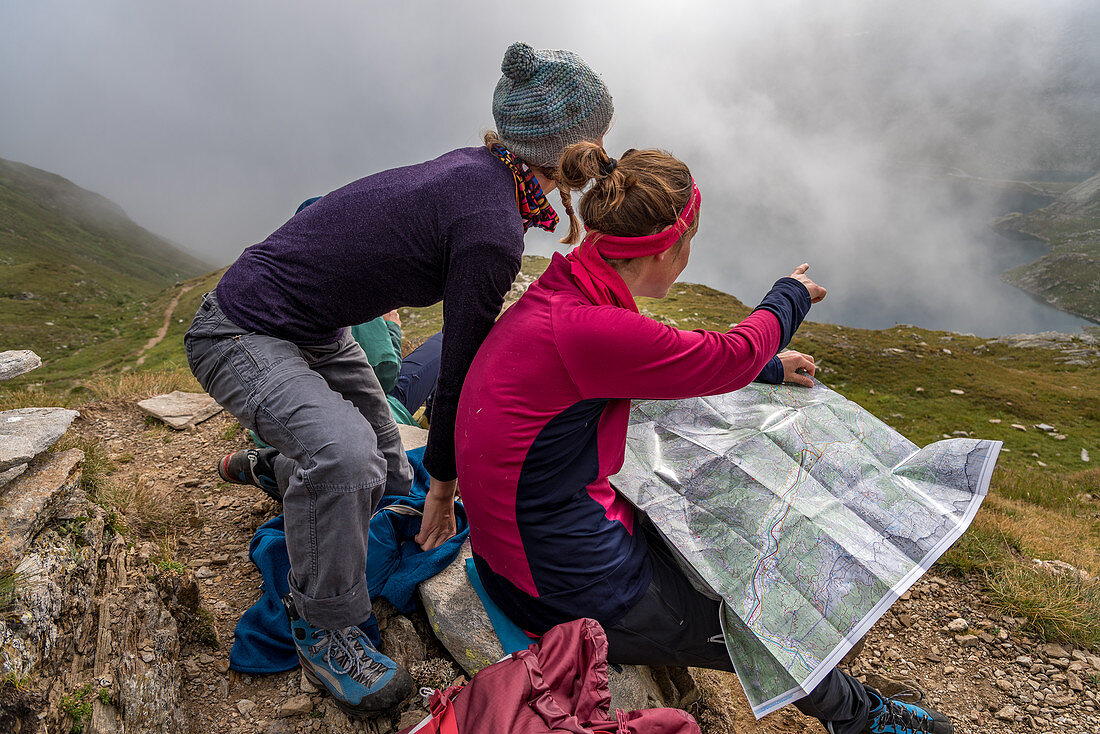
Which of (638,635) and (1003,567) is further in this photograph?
(1003,567)

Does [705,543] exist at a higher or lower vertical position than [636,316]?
lower

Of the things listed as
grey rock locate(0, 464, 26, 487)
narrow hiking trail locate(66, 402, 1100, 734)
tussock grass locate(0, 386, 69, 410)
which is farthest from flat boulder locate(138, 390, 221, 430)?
grey rock locate(0, 464, 26, 487)

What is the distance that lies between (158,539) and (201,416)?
2.98 metres

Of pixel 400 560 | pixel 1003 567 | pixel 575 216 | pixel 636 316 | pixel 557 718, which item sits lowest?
pixel 400 560

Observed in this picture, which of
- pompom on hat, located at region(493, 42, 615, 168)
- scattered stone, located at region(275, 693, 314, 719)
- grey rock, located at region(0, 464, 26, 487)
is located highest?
pompom on hat, located at region(493, 42, 615, 168)

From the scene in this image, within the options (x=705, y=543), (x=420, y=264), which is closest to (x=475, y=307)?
(x=420, y=264)

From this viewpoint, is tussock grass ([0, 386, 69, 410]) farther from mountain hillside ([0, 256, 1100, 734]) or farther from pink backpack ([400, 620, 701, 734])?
pink backpack ([400, 620, 701, 734])

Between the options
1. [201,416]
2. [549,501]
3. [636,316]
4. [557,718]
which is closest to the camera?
[557,718]

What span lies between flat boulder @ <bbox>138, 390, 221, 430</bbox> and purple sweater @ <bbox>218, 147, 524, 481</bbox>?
14.5ft

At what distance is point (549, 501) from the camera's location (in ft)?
9.22

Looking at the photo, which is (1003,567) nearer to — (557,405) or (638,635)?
(638,635)

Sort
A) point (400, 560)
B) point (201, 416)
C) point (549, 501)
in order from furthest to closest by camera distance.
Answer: point (201, 416) → point (400, 560) → point (549, 501)

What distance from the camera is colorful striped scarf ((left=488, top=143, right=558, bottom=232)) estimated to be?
3147 millimetres

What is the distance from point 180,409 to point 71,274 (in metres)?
141
